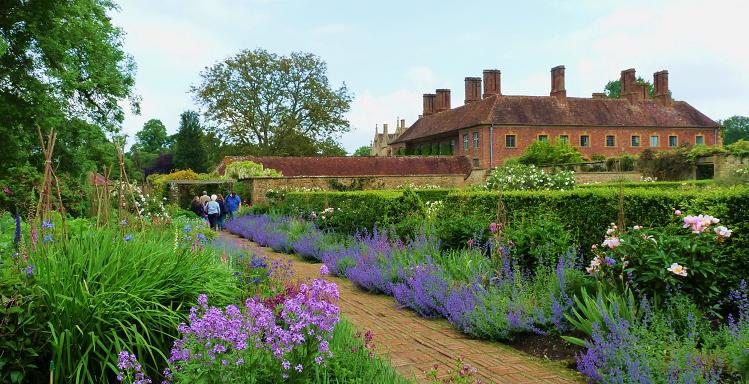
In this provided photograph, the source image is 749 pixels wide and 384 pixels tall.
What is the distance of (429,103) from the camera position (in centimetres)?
6084

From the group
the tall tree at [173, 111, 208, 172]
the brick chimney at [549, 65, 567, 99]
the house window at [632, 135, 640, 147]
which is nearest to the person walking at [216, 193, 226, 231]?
the brick chimney at [549, 65, 567, 99]

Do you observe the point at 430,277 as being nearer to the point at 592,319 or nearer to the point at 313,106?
the point at 592,319

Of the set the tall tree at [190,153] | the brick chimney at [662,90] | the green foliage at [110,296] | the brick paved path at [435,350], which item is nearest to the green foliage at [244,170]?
the brick paved path at [435,350]

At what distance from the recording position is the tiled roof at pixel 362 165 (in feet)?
118

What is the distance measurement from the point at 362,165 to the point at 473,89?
18101 millimetres

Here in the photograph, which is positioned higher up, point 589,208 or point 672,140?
point 672,140

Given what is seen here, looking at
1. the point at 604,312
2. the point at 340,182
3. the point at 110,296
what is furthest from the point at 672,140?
the point at 110,296

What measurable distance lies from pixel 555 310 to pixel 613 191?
234 centimetres

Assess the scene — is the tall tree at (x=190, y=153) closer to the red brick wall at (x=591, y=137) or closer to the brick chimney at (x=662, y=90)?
the red brick wall at (x=591, y=137)

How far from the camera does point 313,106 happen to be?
4497 cm

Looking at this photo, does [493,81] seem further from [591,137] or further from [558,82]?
[591,137]

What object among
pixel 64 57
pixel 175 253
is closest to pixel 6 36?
pixel 64 57

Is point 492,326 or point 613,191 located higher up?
point 613,191

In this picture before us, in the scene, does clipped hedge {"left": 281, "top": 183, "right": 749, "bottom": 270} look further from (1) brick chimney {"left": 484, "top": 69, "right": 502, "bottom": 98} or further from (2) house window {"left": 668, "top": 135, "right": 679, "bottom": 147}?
(2) house window {"left": 668, "top": 135, "right": 679, "bottom": 147}
